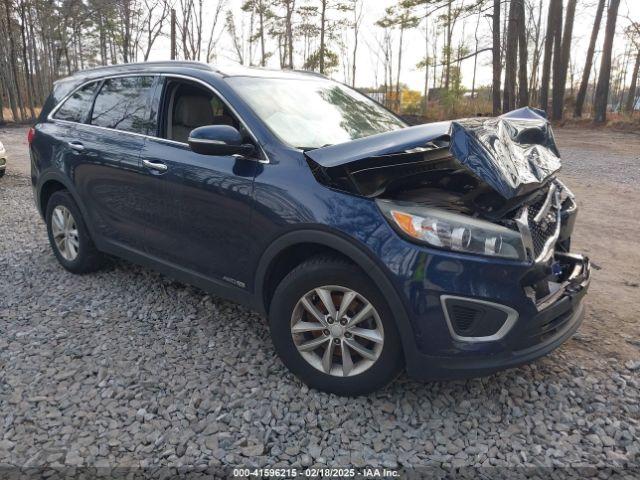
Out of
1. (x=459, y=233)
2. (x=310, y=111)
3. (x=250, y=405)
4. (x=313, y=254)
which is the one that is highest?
(x=310, y=111)

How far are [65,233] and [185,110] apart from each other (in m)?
1.83

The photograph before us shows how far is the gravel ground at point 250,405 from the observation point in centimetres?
233

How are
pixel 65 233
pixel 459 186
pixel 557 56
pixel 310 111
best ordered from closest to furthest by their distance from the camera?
pixel 459 186 < pixel 310 111 < pixel 65 233 < pixel 557 56

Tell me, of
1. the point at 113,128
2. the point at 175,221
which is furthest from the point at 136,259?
the point at 113,128

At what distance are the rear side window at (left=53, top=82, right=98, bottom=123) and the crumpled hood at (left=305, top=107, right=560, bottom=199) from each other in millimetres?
2648

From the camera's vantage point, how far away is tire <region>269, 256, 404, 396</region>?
250 centimetres

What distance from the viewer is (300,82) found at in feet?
12.2

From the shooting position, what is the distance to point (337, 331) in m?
2.62

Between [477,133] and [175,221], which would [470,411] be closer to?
[477,133]

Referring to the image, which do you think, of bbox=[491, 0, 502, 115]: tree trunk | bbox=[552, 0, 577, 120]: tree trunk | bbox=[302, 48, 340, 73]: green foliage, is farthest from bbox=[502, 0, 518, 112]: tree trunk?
bbox=[302, 48, 340, 73]: green foliage

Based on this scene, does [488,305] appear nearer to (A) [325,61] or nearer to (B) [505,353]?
(B) [505,353]

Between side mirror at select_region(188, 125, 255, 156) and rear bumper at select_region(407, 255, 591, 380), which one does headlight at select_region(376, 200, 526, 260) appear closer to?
rear bumper at select_region(407, 255, 591, 380)

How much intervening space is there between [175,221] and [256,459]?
1689 millimetres

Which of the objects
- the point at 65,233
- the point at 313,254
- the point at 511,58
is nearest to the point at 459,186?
the point at 313,254
